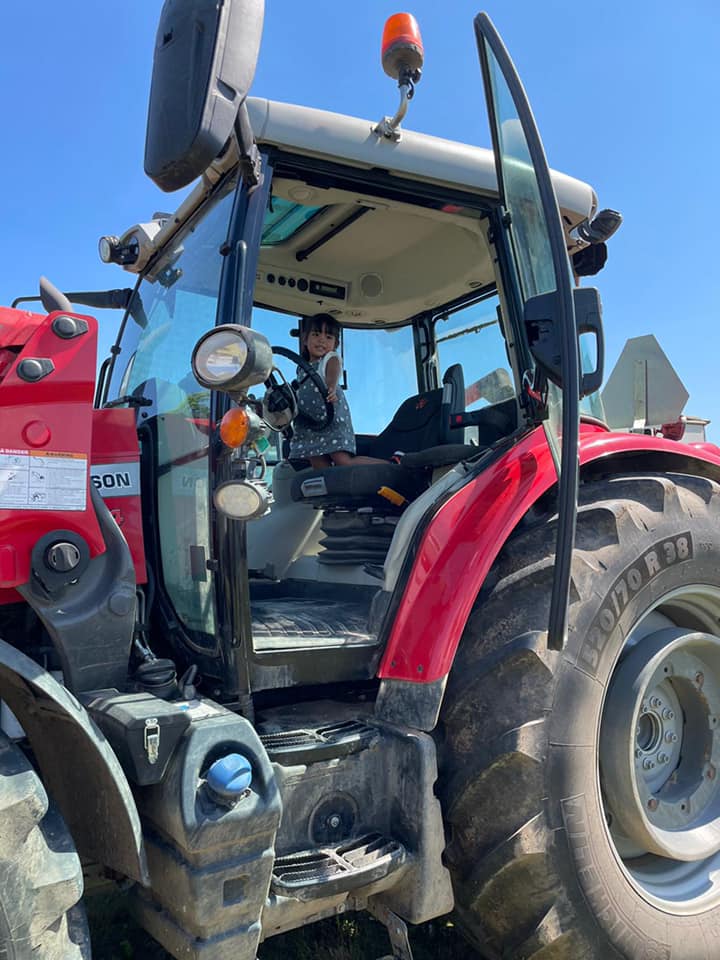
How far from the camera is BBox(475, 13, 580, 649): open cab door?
6.40ft

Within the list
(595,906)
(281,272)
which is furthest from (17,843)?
(281,272)

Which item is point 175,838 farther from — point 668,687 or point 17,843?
point 668,687

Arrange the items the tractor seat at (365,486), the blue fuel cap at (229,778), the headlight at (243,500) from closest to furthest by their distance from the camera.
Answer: the blue fuel cap at (229,778)
the headlight at (243,500)
the tractor seat at (365,486)

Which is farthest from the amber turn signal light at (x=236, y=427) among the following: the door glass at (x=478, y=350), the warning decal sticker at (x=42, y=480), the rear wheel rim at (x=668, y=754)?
the rear wheel rim at (x=668, y=754)

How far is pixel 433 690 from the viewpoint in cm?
218

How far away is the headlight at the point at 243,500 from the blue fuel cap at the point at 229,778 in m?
0.58

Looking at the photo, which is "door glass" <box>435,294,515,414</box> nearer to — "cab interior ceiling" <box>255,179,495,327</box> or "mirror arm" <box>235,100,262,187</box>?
"cab interior ceiling" <box>255,179,495,327</box>

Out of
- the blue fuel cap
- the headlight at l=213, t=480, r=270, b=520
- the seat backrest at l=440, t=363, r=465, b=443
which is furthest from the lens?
the seat backrest at l=440, t=363, r=465, b=443

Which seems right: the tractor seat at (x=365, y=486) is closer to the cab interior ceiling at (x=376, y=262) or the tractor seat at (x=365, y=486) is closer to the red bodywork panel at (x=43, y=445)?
the cab interior ceiling at (x=376, y=262)

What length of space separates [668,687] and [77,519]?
210 cm

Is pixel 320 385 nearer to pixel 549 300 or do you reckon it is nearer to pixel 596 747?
pixel 549 300

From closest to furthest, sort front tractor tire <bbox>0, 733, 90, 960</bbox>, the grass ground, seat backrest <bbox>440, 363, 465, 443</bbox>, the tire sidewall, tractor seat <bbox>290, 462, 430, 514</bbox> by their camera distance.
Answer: front tractor tire <bbox>0, 733, 90, 960</bbox> → the tire sidewall → the grass ground → tractor seat <bbox>290, 462, 430, 514</bbox> → seat backrest <bbox>440, 363, 465, 443</bbox>

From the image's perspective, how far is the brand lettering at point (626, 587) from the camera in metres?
2.30

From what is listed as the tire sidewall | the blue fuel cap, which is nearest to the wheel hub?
the tire sidewall
